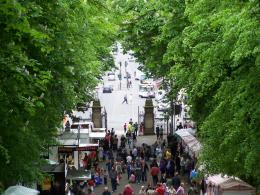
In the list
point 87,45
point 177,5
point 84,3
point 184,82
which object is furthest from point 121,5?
point 84,3

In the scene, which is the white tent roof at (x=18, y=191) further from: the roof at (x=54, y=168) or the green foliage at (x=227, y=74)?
the roof at (x=54, y=168)

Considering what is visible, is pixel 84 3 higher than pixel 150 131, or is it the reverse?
pixel 84 3

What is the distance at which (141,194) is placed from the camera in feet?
91.4

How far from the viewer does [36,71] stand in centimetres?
1717

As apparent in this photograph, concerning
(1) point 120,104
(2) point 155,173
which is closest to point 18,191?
(2) point 155,173

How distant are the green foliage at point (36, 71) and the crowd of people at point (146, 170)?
532 centimetres

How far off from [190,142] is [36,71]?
18.5 metres

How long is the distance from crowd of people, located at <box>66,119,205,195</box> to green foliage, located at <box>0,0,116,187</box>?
17.5 feet

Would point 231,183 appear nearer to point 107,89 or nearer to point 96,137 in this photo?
point 96,137

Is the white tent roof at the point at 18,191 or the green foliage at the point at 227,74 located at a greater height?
the green foliage at the point at 227,74

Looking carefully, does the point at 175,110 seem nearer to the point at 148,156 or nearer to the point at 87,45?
the point at 148,156

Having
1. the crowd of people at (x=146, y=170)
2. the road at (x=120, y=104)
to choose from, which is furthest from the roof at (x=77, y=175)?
the road at (x=120, y=104)

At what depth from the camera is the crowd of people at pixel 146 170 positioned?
2903 cm

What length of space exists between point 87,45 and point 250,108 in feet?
32.1
